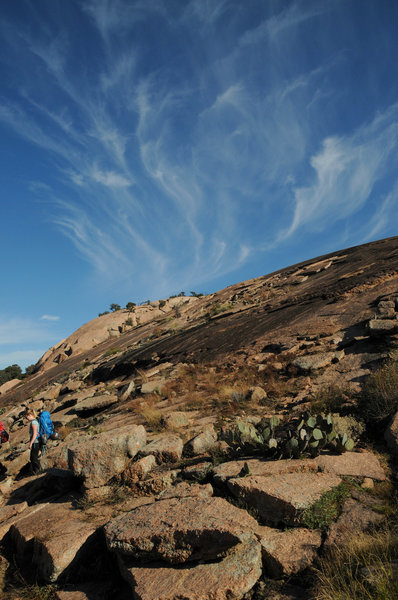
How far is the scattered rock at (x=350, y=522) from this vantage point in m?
3.90

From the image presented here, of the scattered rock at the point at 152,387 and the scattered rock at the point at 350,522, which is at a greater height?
the scattered rock at the point at 152,387

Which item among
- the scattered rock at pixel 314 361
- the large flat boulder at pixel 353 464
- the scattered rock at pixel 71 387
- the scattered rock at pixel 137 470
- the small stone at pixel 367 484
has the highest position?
the scattered rock at pixel 71 387

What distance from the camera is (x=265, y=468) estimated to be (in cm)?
539

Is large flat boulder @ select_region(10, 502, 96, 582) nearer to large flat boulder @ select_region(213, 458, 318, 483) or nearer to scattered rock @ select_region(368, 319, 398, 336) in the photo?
large flat boulder @ select_region(213, 458, 318, 483)

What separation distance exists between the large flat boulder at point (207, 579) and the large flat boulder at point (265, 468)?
4.35ft

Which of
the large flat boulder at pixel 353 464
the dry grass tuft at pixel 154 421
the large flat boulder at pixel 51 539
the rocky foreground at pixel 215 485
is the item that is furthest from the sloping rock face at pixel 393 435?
the dry grass tuft at pixel 154 421

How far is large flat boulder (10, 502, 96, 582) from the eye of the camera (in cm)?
484

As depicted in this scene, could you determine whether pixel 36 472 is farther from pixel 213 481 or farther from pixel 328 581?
pixel 328 581

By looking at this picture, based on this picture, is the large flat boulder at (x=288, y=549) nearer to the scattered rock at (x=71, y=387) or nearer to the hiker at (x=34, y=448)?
the hiker at (x=34, y=448)

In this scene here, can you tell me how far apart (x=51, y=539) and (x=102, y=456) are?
5.23ft

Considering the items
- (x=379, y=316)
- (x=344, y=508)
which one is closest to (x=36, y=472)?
(x=344, y=508)

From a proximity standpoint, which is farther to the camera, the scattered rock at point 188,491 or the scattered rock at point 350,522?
the scattered rock at point 188,491

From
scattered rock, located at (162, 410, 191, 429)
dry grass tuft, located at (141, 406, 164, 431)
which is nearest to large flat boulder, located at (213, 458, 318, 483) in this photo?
scattered rock, located at (162, 410, 191, 429)

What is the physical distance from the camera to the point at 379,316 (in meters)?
10.8
